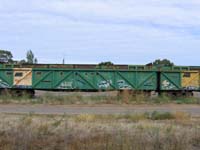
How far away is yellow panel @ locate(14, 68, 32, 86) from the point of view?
34375 mm

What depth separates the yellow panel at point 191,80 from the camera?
3553 centimetres

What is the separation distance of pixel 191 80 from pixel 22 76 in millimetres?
12357

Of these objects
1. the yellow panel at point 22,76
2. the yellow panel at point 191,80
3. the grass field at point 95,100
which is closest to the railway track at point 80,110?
the grass field at point 95,100

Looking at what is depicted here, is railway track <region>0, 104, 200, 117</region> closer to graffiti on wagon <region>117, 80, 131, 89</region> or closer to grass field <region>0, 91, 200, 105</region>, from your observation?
grass field <region>0, 91, 200, 105</region>

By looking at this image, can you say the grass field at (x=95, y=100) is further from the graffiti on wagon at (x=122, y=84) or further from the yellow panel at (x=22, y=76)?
the graffiti on wagon at (x=122, y=84)

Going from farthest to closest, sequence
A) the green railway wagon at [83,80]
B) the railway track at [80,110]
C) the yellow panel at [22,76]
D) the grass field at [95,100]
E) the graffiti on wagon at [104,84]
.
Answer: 1. the graffiti on wagon at [104,84]
2. the green railway wagon at [83,80]
3. the yellow panel at [22,76]
4. the grass field at [95,100]
5. the railway track at [80,110]

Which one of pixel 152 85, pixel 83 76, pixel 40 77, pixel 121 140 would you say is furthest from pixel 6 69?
pixel 121 140

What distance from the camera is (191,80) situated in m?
35.7

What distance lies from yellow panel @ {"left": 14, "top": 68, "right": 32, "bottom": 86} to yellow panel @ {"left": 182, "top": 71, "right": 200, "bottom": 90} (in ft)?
36.9

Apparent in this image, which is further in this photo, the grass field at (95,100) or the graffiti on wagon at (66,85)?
the graffiti on wagon at (66,85)

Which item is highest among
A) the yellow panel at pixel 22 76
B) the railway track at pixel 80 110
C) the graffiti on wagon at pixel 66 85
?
the yellow panel at pixel 22 76

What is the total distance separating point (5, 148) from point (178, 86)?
27206mm

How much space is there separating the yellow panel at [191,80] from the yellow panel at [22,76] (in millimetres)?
11261

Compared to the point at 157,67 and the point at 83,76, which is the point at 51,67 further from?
the point at 157,67
